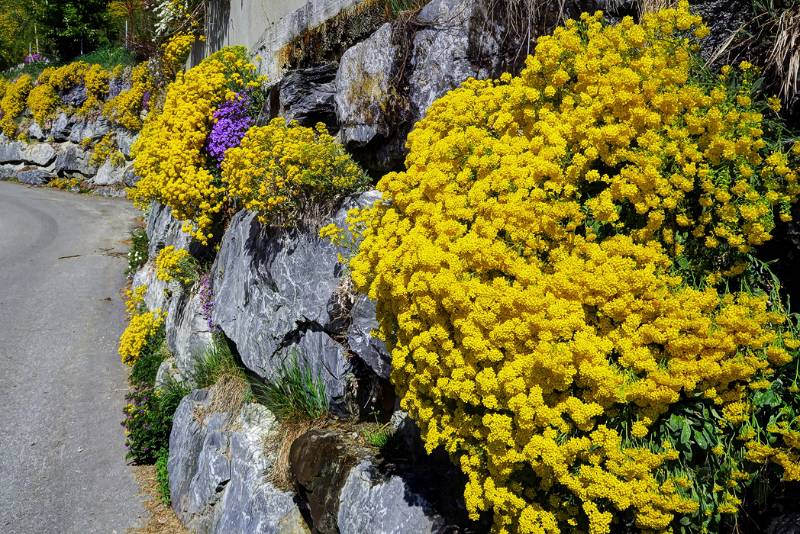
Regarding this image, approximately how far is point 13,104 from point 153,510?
757 inches

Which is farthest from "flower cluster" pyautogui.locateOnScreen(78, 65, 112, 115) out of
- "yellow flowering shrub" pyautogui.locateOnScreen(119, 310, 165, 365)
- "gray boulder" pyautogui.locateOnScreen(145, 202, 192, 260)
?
"yellow flowering shrub" pyautogui.locateOnScreen(119, 310, 165, 365)

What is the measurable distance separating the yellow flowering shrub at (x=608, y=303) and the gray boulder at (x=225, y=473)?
2436mm

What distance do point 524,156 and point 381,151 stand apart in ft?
8.83

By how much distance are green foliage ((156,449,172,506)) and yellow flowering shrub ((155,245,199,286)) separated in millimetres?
2338

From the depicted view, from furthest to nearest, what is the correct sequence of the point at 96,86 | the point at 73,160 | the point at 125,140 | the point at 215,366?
the point at 73,160 < the point at 96,86 < the point at 125,140 < the point at 215,366

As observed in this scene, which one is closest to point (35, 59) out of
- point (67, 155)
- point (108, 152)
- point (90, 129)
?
point (67, 155)

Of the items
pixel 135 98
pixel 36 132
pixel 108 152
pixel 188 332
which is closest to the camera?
pixel 188 332

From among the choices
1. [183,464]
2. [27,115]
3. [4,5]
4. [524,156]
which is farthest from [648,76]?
[4,5]

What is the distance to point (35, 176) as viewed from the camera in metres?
19.0

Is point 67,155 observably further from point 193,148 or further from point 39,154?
point 193,148

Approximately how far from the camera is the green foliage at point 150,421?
7.29 meters

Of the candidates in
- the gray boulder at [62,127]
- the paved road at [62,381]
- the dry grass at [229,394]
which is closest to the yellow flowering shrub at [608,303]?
the dry grass at [229,394]

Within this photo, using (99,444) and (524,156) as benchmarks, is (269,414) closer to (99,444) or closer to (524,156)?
(99,444)

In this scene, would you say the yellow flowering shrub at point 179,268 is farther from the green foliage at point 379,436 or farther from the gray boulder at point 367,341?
the green foliage at point 379,436
